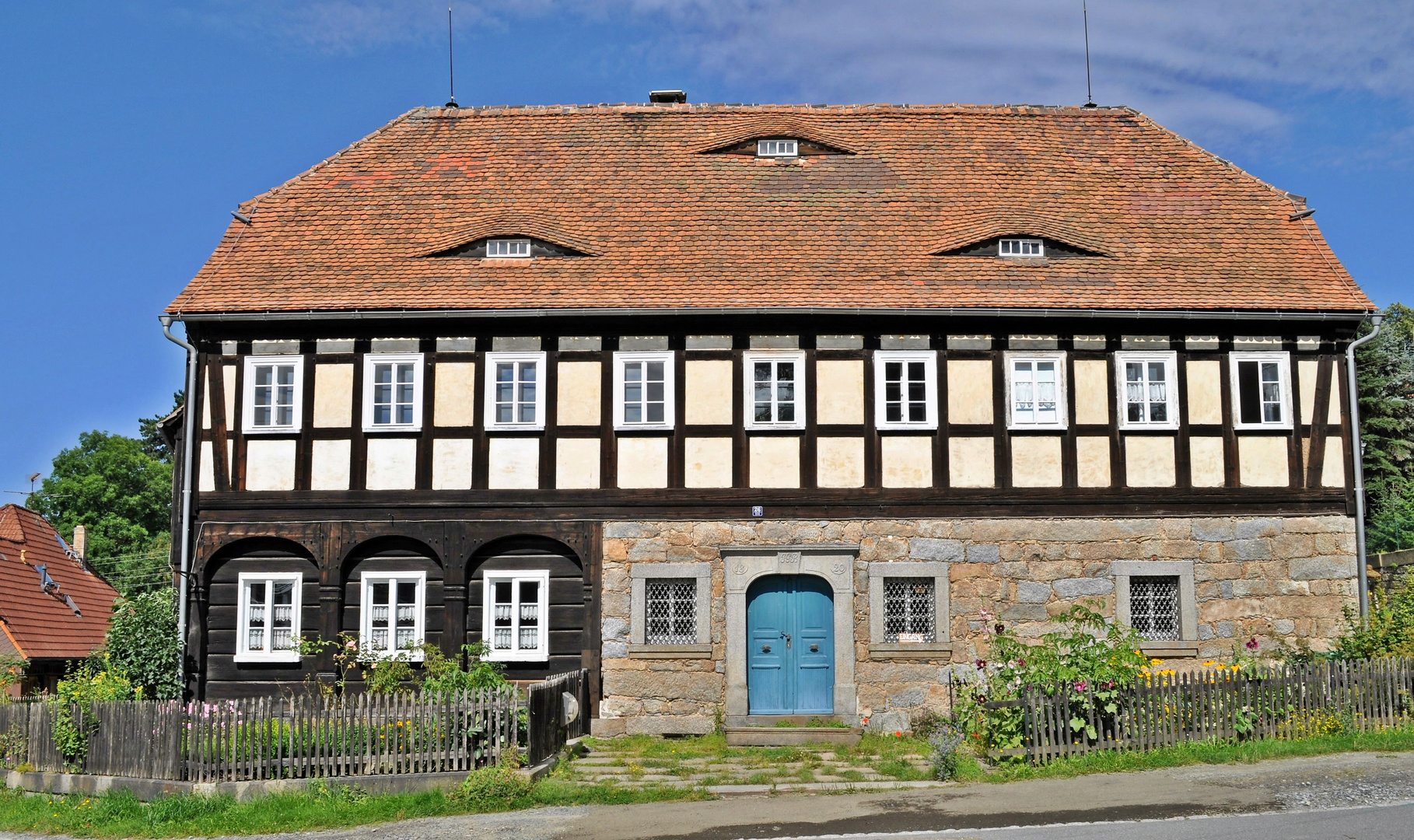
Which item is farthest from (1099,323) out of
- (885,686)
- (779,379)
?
(885,686)

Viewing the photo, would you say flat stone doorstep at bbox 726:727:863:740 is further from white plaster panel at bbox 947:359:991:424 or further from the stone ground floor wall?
white plaster panel at bbox 947:359:991:424

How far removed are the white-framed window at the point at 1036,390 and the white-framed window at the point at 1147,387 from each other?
0.86m

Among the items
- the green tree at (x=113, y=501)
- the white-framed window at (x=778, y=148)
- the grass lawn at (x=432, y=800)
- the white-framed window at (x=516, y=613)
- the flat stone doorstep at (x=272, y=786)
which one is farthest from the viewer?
the green tree at (x=113, y=501)

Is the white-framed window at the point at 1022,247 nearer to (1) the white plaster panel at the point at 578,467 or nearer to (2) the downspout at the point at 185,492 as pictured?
(1) the white plaster panel at the point at 578,467

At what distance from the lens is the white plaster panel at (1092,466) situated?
18203 millimetres

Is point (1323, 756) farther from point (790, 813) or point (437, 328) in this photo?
point (437, 328)

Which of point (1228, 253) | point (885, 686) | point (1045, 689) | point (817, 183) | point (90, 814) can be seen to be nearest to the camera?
point (90, 814)

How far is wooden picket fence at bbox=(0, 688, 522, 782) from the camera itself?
1378cm

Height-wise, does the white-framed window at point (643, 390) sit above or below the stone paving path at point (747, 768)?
above

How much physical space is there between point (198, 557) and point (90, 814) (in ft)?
16.8

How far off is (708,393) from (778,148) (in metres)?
5.54

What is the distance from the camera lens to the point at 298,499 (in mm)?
18125

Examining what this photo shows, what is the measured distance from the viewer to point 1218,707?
15031mm

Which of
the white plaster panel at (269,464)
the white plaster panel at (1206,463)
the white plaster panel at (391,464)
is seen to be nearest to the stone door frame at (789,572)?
the white plaster panel at (391,464)
